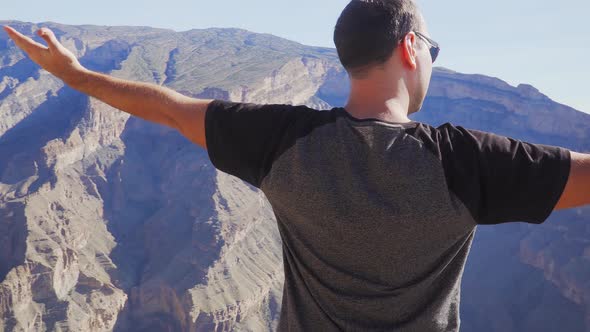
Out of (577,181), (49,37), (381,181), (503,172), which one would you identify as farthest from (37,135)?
(577,181)

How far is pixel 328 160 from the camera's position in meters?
1.89

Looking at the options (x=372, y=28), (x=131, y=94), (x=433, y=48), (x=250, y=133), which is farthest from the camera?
(x=131, y=94)

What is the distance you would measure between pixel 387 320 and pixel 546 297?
43841 millimetres

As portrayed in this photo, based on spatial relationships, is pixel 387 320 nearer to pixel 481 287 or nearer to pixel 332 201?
pixel 332 201

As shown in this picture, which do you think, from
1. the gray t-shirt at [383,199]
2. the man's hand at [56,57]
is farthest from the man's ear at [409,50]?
the man's hand at [56,57]

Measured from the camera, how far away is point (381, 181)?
1815 millimetres

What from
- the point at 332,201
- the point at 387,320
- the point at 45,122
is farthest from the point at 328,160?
the point at 45,122

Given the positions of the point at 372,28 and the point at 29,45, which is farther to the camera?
the point at 29,45

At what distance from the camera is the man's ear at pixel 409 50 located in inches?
77.5

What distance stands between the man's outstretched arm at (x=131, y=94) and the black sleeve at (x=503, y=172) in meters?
1.00

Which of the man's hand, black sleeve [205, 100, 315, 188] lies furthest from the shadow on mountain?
black sleeve [205, 100, 315, 188]

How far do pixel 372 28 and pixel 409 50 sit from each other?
17cm

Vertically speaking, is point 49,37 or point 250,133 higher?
point 49,37

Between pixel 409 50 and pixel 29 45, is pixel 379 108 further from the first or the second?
pixel 29 45
